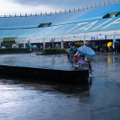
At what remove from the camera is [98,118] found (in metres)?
4.86

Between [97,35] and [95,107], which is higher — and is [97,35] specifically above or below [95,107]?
above

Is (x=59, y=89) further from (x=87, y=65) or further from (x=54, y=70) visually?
(x=87, y=65)

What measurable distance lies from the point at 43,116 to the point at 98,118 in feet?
3.68

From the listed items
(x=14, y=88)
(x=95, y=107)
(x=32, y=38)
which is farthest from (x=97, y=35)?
(x=95, y=107)

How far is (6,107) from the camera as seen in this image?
582 centimetres

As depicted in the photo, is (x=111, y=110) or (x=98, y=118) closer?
(x=98, y=118)

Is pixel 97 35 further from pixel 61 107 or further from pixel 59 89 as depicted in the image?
pixel 61 107

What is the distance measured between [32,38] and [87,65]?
38938mm

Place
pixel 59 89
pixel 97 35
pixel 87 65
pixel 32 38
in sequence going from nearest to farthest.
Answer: pixel 59 89 → pixel 87 65 → pixel 97 35 → pixel 32 38

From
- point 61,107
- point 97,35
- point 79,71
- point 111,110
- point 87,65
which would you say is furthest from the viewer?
point 97,35

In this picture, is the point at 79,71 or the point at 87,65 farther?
the point at 87,65

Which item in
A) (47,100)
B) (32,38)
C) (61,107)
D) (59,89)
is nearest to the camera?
(61,107)

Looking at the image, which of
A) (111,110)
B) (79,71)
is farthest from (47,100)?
(79,71)

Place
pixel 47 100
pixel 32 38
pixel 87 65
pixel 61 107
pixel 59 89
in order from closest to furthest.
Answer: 1. pixel 61 107
2. pixel 47 100
3. pixel 59 89
4. pixel 87 65
5. pixel 32 38
